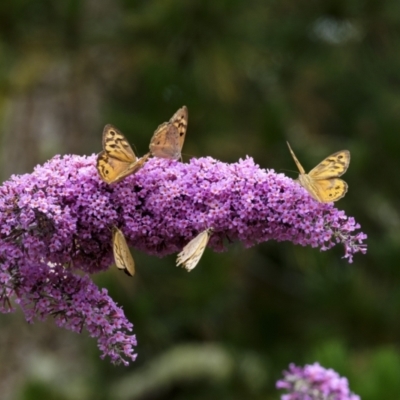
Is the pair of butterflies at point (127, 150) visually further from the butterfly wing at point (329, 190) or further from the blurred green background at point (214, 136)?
the blurred green background at point (214, 136)

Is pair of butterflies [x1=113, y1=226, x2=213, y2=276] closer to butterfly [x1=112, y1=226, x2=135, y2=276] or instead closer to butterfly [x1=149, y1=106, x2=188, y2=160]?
butterfly [x1=112, y1=226, x2=135, y2=276]

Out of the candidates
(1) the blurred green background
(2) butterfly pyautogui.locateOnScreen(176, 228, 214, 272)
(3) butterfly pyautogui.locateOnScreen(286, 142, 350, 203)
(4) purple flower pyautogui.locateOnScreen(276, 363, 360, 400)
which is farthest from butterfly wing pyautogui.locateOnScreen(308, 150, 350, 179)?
(1) the blurred green background

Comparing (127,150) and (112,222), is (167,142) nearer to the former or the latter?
(127,150)

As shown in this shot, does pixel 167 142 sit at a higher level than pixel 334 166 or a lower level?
higher

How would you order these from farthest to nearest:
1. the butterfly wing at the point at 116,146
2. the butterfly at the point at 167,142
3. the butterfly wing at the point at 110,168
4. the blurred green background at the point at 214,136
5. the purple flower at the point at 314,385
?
the blurred green background at the point at 214,136 → the butterfly at the point at 167,142 → the butterfly wing at the point at 116,146 → the butterfly wing at the point at 110,168 → the purple flower at the point at 314,385

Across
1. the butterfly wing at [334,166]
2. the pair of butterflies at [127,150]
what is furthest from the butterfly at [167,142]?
the butterfly wing at [334,166]

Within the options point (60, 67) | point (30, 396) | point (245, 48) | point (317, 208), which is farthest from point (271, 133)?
point (317, 208)

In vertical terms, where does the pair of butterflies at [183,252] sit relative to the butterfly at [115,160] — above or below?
below

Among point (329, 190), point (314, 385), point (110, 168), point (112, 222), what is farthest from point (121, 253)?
point (314, 385)
